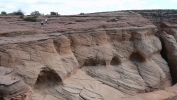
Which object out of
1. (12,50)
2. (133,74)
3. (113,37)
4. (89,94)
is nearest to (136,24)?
(113,37)

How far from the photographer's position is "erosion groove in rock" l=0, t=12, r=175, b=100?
9109 mm

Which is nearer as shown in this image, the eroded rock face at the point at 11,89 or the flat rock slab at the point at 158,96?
the eroded rock face at the point at 11,89

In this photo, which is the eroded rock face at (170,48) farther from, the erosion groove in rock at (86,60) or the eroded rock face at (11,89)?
the eroded rock face at (11,89)

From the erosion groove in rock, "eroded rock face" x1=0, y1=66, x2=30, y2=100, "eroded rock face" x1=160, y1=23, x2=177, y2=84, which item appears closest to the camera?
"eroded rock face" x1=0, y1=66, x2=30, y2=100

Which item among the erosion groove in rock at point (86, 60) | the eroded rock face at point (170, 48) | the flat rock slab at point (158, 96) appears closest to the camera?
the erosion groove in rock at point (86, 60)

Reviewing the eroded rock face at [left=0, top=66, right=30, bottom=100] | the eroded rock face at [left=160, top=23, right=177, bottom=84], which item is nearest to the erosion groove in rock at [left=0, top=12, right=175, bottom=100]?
the eroded rock face at [left=160, top=23, right=177, bottom=84]

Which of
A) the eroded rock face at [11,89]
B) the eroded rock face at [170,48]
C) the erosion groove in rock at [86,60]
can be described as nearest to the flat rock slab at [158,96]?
the erosion groove in rock at [86,60]

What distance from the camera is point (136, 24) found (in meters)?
15.4

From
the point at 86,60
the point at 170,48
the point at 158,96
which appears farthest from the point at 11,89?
the point at 170,48

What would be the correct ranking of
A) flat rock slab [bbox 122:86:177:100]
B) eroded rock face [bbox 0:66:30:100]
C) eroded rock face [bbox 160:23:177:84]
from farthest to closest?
eroded rock face [bbox 160:23:177:84], flat rock slab [bbox 122:86:177:100], eroded rock face [bbox 0:66:30:100]

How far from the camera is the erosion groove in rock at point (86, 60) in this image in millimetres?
9109

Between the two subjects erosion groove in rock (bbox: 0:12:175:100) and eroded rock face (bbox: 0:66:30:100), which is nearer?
eroded rock face (bbox: 0:66:30:100)

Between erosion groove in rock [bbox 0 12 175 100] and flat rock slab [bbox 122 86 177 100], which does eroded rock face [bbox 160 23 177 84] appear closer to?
erosion groove in rock [bbox 0 12 175 100]

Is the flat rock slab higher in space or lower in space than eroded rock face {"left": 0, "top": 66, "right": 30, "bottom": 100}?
lower
